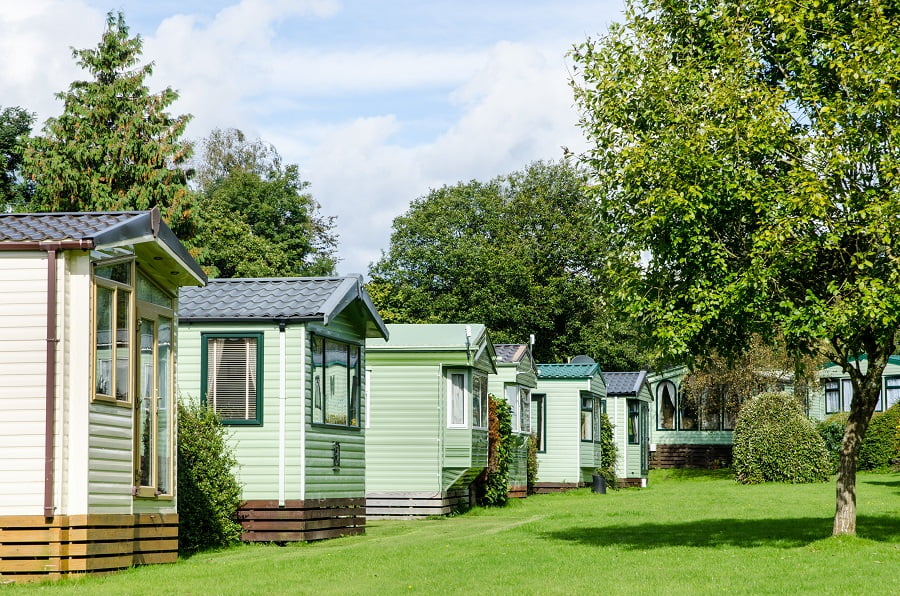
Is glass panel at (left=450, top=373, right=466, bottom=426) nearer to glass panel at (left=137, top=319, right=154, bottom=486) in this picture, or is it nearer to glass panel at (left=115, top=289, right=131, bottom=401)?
glass panel at (left=137, top=319, right=154, bottom=486)

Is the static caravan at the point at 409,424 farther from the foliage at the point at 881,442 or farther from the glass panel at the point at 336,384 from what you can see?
the foliage at the point at 881,442

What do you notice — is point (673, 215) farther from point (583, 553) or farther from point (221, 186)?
point (221, 186)

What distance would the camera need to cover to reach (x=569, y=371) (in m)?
37.1

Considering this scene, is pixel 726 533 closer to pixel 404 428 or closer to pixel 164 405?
pixel 404 428

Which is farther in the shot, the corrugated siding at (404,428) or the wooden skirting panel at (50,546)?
the corrugated siding at (404,428)

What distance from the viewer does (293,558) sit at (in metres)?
15.8

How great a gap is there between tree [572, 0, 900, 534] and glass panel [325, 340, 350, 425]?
17.5 feet

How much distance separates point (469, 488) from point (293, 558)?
41.3ft

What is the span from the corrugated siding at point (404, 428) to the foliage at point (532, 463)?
10.3 m

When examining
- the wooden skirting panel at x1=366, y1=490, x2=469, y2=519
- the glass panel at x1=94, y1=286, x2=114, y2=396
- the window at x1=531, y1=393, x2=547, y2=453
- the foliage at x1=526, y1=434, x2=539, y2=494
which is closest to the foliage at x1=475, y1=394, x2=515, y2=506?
the wooden skirting panel at x1=366, y1=490, x2=469, y2=519

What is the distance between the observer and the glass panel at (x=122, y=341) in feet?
45.1

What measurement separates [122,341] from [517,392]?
19.8m

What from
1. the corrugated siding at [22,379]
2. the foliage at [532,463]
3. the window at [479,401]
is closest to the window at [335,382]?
the window at [479,401]

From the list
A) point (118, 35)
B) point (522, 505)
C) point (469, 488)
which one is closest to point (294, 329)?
point (469, 488)
